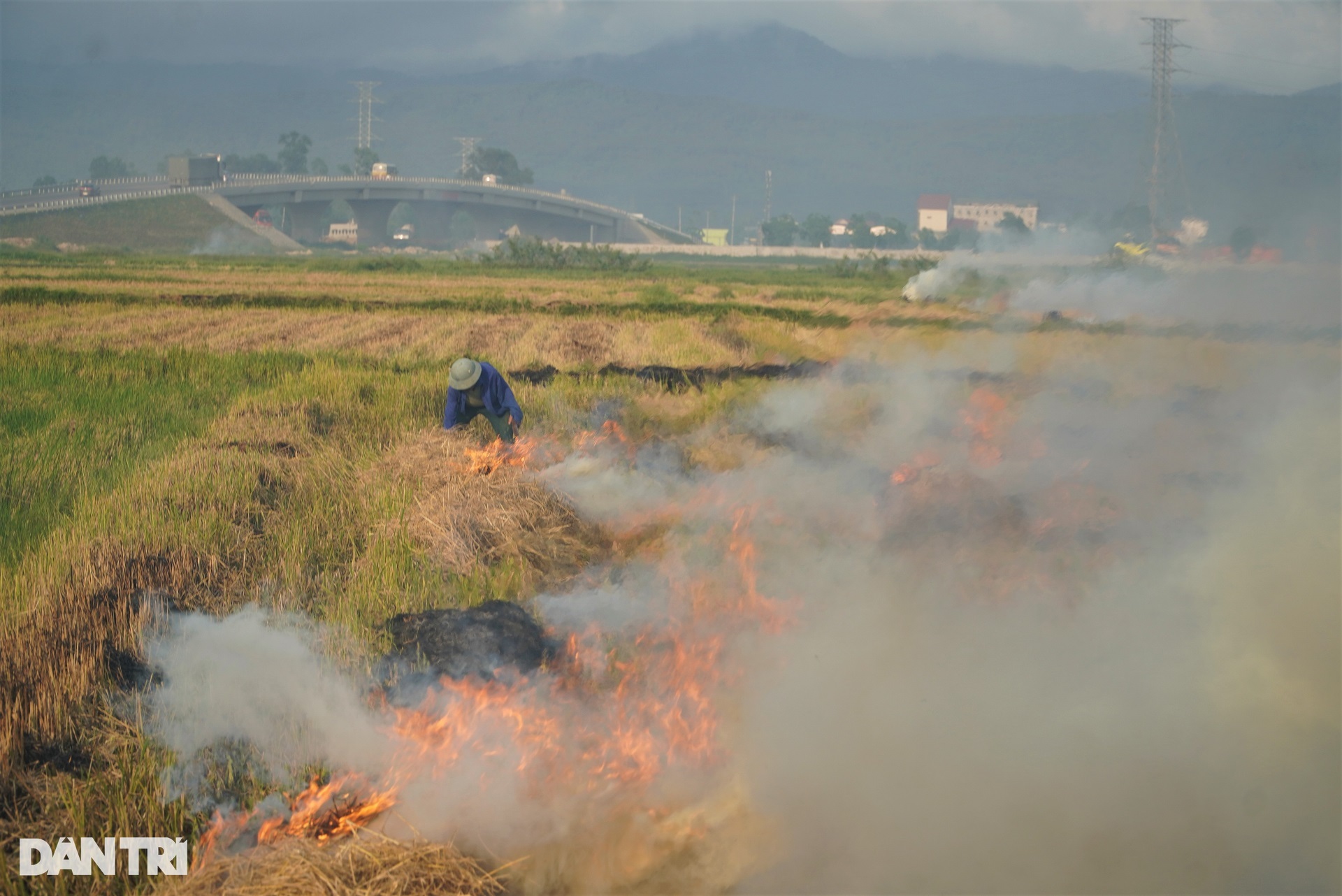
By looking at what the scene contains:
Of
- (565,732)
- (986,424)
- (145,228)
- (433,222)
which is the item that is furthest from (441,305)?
(433,222)

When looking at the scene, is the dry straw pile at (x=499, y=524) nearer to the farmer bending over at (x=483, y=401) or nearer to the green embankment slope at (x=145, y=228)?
the farmer bending over at (x=483, y=401)

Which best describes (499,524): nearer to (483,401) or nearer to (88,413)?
(483,401)

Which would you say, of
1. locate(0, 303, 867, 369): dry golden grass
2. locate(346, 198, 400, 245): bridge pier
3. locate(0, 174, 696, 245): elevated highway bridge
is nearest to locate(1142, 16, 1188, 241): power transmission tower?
locate(0, 303, 867, 369): dry golden grass

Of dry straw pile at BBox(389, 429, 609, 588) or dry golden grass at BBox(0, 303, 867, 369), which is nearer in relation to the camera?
dry straw pile at BBox(389, 429, 609, 588)

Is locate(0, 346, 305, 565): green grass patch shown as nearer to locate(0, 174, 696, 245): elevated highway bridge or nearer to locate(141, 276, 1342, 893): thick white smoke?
locate(141, 276, 1342, 893): thick white smoke

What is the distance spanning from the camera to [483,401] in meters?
10.6

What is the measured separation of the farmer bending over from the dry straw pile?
1187 mm

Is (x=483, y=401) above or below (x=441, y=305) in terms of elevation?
below

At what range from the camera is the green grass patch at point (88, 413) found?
29.6 feet

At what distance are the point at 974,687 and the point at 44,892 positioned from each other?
4.85 meters

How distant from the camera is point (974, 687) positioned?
21.4ft

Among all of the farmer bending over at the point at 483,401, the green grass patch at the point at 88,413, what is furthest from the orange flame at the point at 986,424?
the green grass patch at the point at 88,413

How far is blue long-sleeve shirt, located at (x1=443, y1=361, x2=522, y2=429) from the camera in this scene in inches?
413

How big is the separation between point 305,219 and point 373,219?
10508mm
